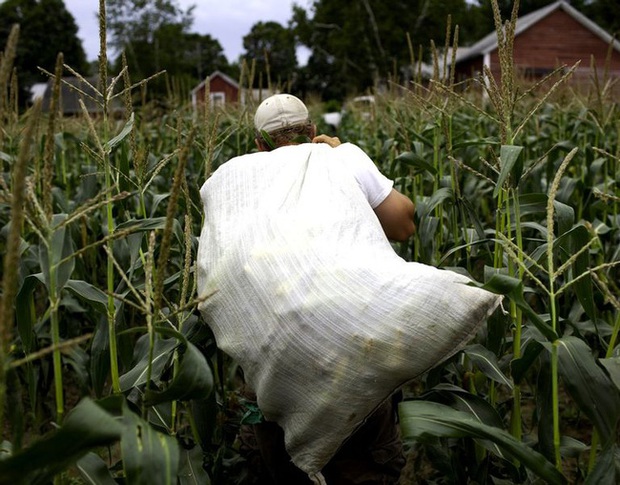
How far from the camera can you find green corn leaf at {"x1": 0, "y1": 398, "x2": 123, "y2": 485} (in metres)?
1.38

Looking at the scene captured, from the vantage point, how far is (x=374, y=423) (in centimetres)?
273

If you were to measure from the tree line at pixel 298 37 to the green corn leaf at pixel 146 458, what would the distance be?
32.7 metres

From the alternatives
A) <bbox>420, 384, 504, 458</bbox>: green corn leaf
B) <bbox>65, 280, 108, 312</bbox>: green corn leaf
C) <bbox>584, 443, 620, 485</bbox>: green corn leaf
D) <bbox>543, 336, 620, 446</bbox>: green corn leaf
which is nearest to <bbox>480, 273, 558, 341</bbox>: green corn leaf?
<bbox>543, 336, 620, 446</bbox>: green corn leaf

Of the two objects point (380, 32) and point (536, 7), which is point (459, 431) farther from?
point (536, 7)

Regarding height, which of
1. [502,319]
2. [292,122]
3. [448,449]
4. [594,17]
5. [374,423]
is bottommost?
[448,449]

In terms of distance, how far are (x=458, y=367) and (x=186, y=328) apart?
3.64 ft

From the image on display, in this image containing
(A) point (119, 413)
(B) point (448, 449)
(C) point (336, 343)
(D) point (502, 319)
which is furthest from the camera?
(B) point (448, 449)

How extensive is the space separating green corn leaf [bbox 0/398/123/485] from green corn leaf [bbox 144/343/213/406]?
1.00 feet

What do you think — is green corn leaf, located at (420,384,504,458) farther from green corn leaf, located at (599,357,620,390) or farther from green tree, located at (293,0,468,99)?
green tree, located at (293,0,468,99)

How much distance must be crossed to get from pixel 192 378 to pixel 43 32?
62.9m

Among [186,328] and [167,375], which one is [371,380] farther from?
[167,375]

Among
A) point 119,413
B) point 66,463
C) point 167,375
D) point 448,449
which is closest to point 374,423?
point 448,449

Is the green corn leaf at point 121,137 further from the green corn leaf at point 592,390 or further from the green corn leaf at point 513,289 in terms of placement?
the green corn leaf at point 592,390

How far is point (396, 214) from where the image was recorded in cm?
275
